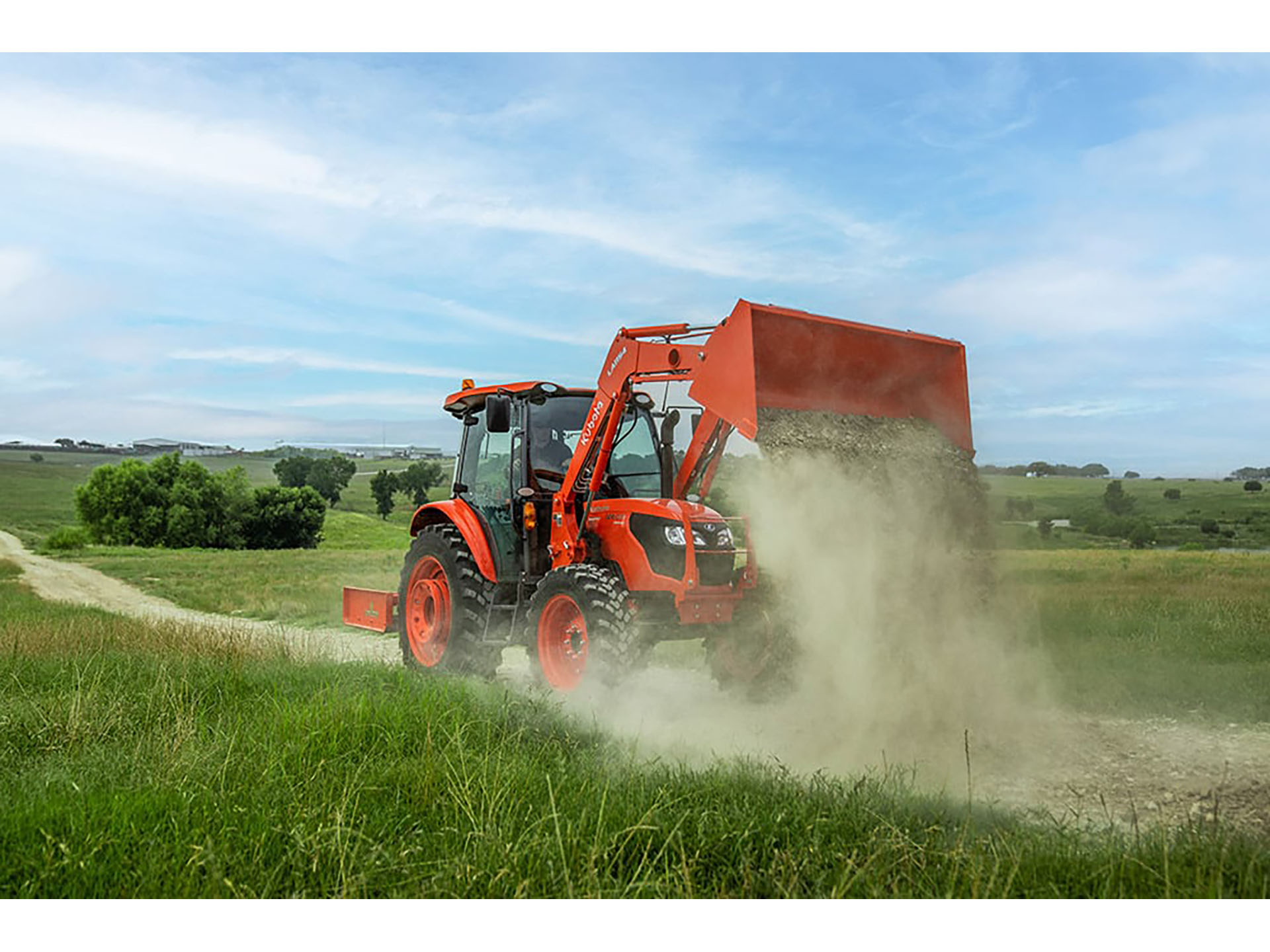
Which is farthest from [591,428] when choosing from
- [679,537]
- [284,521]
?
[284,521]

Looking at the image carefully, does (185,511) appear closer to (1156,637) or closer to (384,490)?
(384,490)

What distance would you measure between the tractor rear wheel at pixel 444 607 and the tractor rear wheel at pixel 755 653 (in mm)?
2243

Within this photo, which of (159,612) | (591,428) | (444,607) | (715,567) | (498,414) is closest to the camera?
(715,567)

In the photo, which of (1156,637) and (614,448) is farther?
(1156,637)

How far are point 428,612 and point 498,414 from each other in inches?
106

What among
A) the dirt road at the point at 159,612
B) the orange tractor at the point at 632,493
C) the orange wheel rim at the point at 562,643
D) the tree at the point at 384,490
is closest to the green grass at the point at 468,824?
the orange wheel rim at the point at 562,643

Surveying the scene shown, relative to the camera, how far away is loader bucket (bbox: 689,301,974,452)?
23.9ft

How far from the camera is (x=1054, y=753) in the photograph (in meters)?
6.79

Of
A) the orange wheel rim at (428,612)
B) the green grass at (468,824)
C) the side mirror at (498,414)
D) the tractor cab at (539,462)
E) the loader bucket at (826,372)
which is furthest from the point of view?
the orange wheel rim at (428,612)

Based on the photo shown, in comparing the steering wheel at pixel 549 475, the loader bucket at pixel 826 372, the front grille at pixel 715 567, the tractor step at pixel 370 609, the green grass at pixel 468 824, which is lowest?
the green grass at pixel 468 824

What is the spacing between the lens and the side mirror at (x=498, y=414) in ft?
28.4

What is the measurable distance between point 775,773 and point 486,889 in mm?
2119

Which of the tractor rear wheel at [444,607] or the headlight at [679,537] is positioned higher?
the headlight at [679,537]

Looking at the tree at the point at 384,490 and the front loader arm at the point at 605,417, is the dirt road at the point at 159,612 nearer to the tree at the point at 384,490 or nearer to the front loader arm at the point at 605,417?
the front loader arm at the point at 605,417
